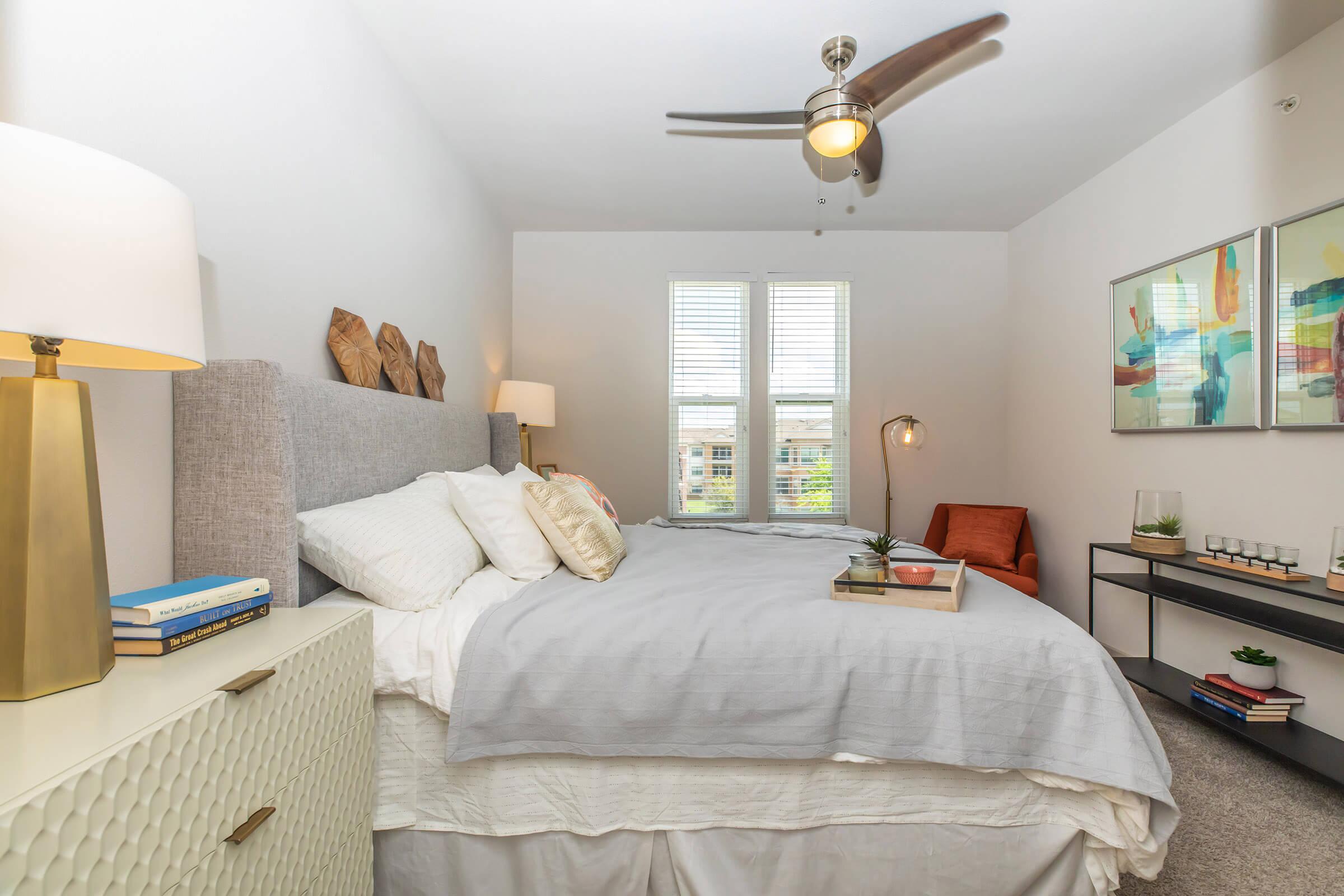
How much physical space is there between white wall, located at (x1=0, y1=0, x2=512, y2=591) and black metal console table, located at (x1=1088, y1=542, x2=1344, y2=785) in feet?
9.47

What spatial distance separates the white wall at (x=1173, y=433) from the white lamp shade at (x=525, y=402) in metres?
3.24

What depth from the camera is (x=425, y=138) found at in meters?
2.78

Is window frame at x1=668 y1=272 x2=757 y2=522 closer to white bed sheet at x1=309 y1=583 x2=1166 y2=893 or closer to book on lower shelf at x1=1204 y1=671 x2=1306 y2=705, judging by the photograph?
book on lower shelf at x1=1204 y1=671 x2=1306 y2=705

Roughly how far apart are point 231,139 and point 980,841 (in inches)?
99.2

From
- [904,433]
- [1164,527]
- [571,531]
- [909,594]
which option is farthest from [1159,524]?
[571,531]

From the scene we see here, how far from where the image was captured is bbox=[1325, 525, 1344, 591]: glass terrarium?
204 centimetres

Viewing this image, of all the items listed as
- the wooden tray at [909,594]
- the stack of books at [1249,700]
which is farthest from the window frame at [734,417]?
the wooden tray at [909,594]

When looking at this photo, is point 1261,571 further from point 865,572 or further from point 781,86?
point 781,86

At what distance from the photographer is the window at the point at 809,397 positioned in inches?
176

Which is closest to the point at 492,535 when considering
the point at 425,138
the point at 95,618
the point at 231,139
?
the point at 95,618

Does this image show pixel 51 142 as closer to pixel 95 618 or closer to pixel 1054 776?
pixel 95 618

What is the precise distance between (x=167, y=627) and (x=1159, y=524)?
11.7 ft

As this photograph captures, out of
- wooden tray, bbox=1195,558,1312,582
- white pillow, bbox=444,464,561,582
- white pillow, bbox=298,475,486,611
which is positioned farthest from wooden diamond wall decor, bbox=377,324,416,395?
wooden tray, bbox=1195,558,1312,582

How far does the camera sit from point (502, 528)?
188 centimetres
